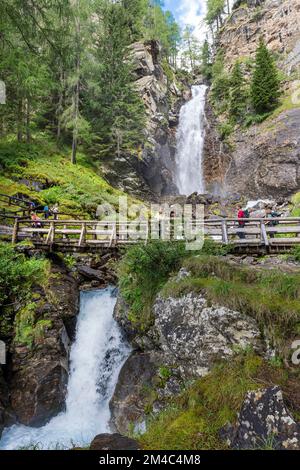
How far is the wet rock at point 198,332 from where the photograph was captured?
21.2ft

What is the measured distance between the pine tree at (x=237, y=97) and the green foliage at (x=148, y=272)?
107 ft

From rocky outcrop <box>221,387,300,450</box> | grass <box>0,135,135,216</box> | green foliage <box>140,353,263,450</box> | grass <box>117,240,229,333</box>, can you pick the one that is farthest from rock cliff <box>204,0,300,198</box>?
rocky outcrop <box>221,387,300,450</box>

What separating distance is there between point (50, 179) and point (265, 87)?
26.0 metres

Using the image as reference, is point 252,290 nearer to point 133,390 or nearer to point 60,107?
point 133,390

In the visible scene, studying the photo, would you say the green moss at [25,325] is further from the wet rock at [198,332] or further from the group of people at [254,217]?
the group of people at [254,217]

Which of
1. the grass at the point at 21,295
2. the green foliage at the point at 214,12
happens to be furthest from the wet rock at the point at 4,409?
the green foliage at the point at 214,12

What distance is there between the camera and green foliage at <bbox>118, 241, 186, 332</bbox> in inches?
365

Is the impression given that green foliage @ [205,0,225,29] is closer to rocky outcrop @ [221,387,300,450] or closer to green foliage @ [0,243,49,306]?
green foliage @ [0,243,49,306]

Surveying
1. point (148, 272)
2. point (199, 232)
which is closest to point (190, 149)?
point (199, 232)

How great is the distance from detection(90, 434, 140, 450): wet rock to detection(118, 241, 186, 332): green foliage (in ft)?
15.0

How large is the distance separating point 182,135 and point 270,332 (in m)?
37.5

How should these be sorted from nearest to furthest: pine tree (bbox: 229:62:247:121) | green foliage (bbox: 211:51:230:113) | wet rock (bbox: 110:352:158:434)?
1. wet rock (bbox: 110:352:158:434)
2. pine tree (bbox: 229:62:247:121)
3. green foliage (bbox: 211:51:230:113)

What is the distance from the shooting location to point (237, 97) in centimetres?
3722
